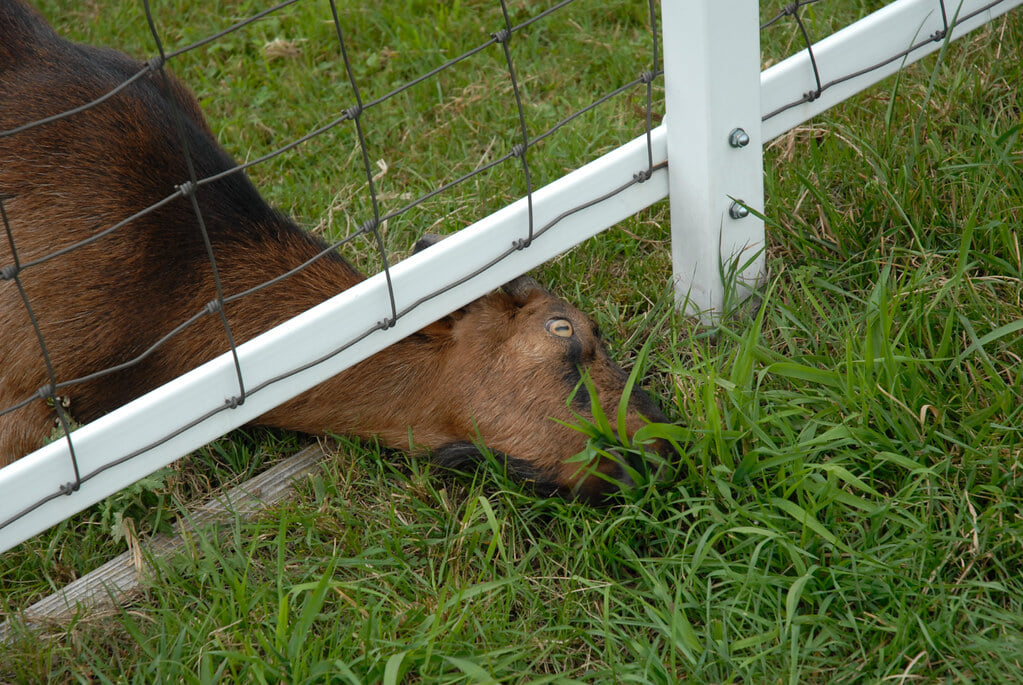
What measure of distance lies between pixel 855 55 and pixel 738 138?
518mm

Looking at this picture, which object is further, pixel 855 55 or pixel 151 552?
pixel 855 55

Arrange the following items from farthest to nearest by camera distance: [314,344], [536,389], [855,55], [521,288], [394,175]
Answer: [394,175]
[521,288]
[855,55]
[536,389]
[314,344]

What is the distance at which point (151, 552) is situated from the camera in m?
2.94

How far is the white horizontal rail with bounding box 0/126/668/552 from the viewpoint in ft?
8.34

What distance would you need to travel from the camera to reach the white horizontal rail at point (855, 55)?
3.14 metres

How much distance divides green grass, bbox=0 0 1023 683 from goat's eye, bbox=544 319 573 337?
0.97ft

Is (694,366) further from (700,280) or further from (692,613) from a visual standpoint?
(692,613)

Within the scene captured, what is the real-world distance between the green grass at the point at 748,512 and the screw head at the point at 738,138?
1.50ft

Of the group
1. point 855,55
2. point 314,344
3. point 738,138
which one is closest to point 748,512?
point 738,138

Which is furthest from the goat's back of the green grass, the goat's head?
the goat's head

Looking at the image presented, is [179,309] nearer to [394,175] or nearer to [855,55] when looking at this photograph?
[394,175]

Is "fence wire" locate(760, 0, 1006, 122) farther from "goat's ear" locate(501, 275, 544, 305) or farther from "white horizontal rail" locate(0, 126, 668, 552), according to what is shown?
"goat's ear" locate(501, 275, 544, 305)

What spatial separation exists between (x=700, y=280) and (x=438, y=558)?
1.19 meters

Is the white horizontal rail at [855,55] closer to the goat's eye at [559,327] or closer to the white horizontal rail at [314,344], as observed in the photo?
the white horizontal rail at [314,344]
